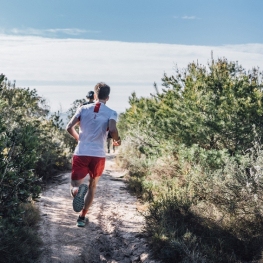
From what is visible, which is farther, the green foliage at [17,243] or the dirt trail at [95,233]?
the dirt trail at [95,233]

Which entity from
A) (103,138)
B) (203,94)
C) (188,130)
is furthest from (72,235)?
(203,94)

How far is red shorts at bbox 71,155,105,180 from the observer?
4.87 meters

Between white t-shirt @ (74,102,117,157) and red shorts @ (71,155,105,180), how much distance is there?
8cm

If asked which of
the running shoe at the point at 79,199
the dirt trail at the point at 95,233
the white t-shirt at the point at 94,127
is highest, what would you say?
the white t-shirt at the point at 94,127

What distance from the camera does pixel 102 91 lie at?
500cm

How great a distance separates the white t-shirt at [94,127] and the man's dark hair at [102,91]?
13 cm

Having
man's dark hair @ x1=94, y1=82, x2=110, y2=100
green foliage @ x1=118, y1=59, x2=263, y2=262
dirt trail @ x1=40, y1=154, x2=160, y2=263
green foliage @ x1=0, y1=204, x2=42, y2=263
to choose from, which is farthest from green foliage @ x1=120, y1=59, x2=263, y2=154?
green foliage @ x1=0, y1=204, x2=42, y2=263

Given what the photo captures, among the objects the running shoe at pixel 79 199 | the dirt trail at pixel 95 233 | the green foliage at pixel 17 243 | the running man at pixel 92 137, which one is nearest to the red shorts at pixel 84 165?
the running man at pixel 92 137

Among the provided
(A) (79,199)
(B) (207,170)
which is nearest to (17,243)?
(A) (79,199)

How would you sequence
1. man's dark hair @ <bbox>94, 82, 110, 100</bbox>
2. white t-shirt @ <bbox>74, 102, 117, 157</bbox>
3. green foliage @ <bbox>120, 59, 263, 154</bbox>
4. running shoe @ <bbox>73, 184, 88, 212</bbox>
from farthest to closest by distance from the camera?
green foliage @ <bbox>120, 59, 263, 154</bbox>
man's dark hair @ <bbox>94, 82, 110, 100</bbox>
white t-shirt @ <bbox>74, 102, 117, 157</bbox>
running shoe @ <bbox>73, 184, 88, 212</bbox>

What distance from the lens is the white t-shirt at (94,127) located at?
4.84 m

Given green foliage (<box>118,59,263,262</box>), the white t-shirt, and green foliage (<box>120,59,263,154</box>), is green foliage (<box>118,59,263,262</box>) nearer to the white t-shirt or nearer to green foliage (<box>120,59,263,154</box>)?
green foliage (<box>120,59,263,154</box>)

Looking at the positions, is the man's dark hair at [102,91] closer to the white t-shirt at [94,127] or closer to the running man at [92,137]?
the running man at [92,137]

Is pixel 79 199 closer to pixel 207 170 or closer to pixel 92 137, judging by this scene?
pixel 92 137
